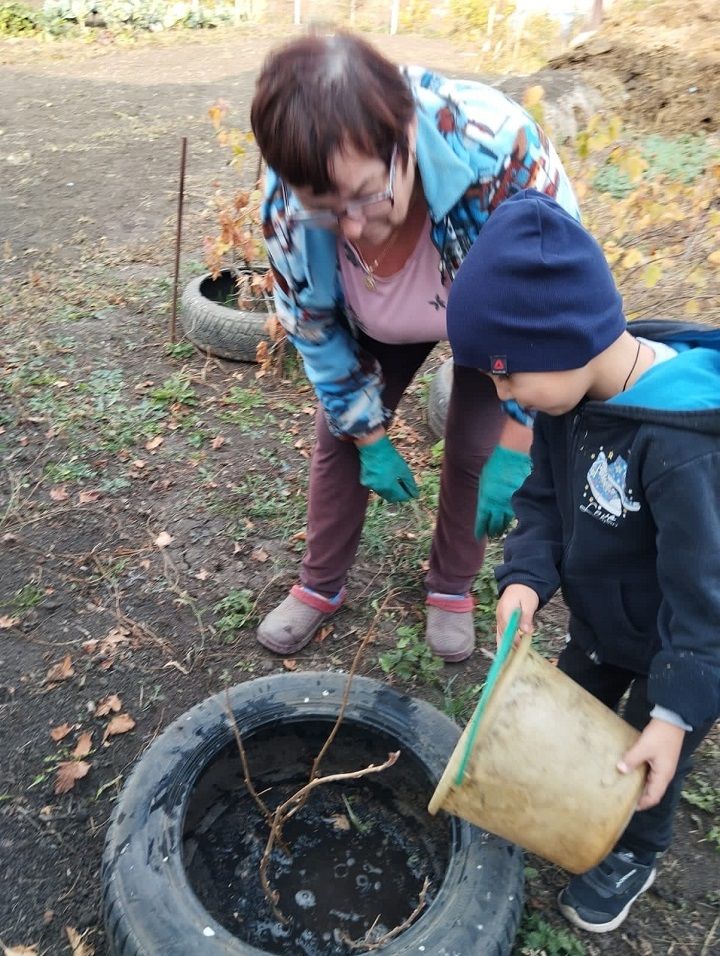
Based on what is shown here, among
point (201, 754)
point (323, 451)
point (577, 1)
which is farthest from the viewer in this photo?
point (577, 1)

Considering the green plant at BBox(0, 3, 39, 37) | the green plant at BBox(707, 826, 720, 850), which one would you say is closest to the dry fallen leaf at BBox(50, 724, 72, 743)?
the green plant at BBox(707, 826, 720, 850)

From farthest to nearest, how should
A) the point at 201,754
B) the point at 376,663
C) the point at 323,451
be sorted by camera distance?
the point at 376,663
the point at 323,451
the point at 201,754

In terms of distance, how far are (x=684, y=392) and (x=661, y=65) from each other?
8140mm

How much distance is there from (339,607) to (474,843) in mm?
1231

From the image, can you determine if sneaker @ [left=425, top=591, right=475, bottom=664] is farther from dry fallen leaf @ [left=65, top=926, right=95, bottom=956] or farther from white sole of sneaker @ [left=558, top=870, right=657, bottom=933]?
dry fallen leaf @ [left=65, top=926, right=95, bottom=956]

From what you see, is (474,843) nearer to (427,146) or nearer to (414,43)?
(427,146)

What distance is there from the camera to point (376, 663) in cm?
263

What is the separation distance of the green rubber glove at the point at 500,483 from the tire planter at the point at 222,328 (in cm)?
239

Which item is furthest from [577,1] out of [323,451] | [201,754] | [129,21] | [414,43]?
[201,754]

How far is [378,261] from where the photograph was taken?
194 centimetres

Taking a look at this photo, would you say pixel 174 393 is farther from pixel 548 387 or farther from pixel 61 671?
pixel 548 387

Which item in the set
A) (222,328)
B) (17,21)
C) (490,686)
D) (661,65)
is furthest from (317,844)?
(17,21)

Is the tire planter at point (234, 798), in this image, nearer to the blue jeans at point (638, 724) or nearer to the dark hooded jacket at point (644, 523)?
the blue jeans at point (638, 724)

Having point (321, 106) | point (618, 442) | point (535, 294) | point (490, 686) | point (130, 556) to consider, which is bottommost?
point (130, 556)
